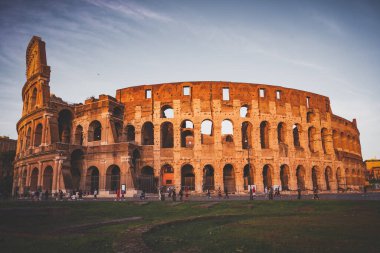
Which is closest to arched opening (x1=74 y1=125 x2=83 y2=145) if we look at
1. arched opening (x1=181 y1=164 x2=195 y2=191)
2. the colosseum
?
the colosseum

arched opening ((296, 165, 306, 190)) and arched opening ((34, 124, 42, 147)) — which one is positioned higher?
arched opening ((34, 124, 42, 147))

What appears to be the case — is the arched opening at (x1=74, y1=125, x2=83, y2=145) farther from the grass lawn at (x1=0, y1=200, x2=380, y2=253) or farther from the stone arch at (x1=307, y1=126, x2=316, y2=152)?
the stone arch at (x1=307, y1=126, x2=316, y2=152)

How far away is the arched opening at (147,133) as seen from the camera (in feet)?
99.7

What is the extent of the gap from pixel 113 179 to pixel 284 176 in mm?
18245

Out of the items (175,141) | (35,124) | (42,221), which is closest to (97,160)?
(175,141)

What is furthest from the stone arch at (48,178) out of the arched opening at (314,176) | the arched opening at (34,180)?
the arched opening at (314,176)

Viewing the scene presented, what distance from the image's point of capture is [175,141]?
28.9 meters

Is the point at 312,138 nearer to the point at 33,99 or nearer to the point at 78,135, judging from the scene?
the point at 78,135

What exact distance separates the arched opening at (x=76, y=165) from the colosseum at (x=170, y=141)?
100mm

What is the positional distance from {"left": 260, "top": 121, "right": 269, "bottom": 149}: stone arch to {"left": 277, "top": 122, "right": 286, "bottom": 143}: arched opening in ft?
6.29

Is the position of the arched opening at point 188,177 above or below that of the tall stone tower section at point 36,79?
below

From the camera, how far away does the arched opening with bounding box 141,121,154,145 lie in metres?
30.4

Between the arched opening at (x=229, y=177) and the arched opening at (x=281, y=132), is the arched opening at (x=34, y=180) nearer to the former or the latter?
the arched opening at (x=229, y=177)

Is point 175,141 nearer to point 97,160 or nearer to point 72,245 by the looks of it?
point 97,160
